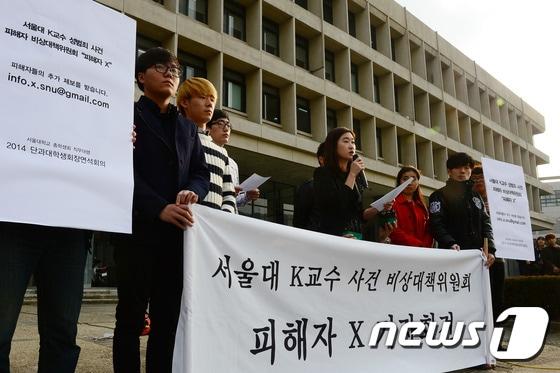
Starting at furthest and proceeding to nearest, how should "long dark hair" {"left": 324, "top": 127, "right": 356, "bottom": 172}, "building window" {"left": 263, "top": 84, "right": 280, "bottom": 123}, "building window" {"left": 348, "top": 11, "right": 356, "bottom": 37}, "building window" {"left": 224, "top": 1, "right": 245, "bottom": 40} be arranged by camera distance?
"building window" {"left": 348, "top": 11, "right": 356, "bottom": 37}, "building window" {"left": 263, "top": 84, "right": 280, "bottom": 123}, "building window" {"left": 224, "top": 1, "right": 245, "bottom": 40}, "long dark hair" {"left": 324, "top": 127, "right": 356, "bottom": 172}

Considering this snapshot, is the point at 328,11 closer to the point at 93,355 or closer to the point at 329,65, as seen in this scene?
the point at 329,65

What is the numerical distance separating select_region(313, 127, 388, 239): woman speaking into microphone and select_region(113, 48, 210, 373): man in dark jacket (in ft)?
4.31

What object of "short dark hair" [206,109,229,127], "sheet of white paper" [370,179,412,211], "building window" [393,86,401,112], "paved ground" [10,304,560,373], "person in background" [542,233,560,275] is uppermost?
"building window" [393,86,401,112]

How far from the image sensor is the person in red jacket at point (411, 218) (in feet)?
14.9

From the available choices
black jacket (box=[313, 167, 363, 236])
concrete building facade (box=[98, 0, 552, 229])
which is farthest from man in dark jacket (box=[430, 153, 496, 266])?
concrete building facade (box=[98, 0, 552, 229])

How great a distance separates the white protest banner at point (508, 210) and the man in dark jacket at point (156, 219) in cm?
296

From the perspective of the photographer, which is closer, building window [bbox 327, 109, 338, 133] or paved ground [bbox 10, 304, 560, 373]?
paved ground [bbox 10, 304, 560, 373]

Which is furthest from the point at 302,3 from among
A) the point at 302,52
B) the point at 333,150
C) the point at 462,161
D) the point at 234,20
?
the point at 333,150

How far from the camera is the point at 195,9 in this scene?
16.5 meters

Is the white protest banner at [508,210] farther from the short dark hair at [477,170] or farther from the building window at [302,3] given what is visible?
the building window at [302,3]

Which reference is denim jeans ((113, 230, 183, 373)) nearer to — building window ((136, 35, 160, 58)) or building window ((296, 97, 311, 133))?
building window ((136, 35, 160, 58))

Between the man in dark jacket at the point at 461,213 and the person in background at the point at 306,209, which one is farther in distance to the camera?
the man in dark jacket at the point at 461,213

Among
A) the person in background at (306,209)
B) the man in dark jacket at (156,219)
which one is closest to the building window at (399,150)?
the person in background at (306,209)

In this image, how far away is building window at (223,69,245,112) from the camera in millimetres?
16719
